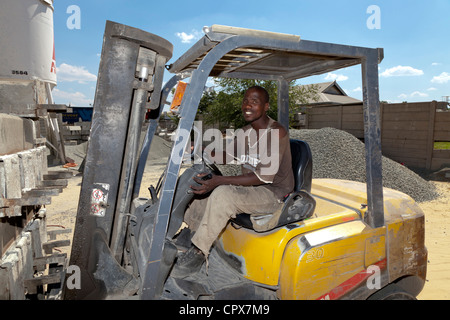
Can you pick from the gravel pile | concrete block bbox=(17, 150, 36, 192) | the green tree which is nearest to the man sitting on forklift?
concrete block bbox=(17, 150, 36, 192)

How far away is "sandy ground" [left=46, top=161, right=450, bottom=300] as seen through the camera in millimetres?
4289

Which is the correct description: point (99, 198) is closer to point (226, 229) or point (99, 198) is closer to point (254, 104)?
point (226, 229)

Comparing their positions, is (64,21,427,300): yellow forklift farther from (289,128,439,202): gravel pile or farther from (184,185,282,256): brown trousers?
(289,128,439,202): gravel pile

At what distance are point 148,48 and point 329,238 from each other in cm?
201

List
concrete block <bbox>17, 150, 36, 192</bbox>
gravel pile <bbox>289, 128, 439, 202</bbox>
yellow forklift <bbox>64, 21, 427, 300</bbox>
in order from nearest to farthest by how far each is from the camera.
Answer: yellow forklift <bbox>64, 21, 427, 300</bbox>, concrete block <bbox>17, 150, 36, 192</bbox>, gravel pile <bbox>289, 128, 439, 202</bbox>

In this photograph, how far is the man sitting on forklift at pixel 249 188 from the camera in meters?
2.51

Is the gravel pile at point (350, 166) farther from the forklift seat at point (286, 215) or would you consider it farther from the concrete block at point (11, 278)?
the concrete block at point (11, 278)

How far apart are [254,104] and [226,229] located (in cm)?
117

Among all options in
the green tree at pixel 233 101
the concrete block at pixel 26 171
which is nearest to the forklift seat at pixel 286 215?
the concrete block at pixel 26 171

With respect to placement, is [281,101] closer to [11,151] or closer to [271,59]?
[271,59]

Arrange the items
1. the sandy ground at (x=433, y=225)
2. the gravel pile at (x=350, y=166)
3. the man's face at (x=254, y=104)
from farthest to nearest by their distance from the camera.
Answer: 1. the gravel pile at (x=350, y=166)
2. the sandy ground at (x=433, y=225)
3. the man's face at (x=254, y=104)

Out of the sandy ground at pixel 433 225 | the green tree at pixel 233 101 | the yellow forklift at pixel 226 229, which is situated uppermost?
the green tree at pixel 233 101

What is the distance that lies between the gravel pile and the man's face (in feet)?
22.2

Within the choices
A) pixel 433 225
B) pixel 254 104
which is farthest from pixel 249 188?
pixel 433 225
